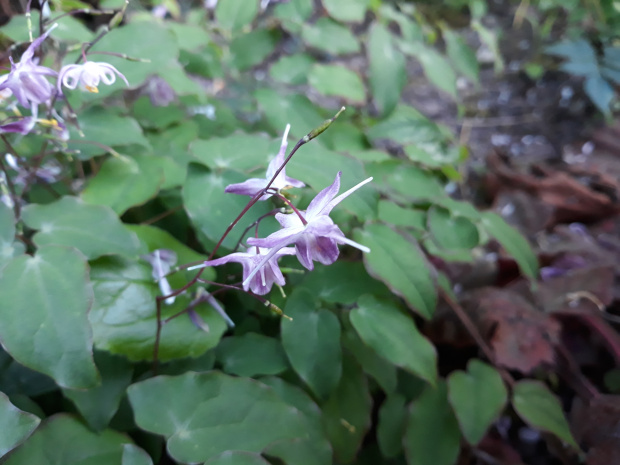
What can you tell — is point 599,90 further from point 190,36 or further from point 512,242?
point 190,36

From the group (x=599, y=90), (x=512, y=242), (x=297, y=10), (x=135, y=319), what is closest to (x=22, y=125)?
(x=135, y=319)

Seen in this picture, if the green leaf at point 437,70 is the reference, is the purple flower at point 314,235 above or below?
above

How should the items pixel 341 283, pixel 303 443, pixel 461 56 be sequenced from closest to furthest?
1. pixel 303 443
2. pixel 341 283
3. pixel 461 56

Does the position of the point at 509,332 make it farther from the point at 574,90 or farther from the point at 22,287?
the point at 574,90

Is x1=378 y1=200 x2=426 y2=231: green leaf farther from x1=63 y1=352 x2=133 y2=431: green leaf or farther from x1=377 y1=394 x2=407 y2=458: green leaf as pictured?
x1=63 y1=352 x2=133 y2=431: green leaf

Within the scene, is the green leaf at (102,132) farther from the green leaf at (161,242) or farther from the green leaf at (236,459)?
the green leaf at (236,459)

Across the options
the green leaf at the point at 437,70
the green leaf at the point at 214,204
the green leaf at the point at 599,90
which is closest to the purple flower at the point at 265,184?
the green leaf at the point at 214,204
